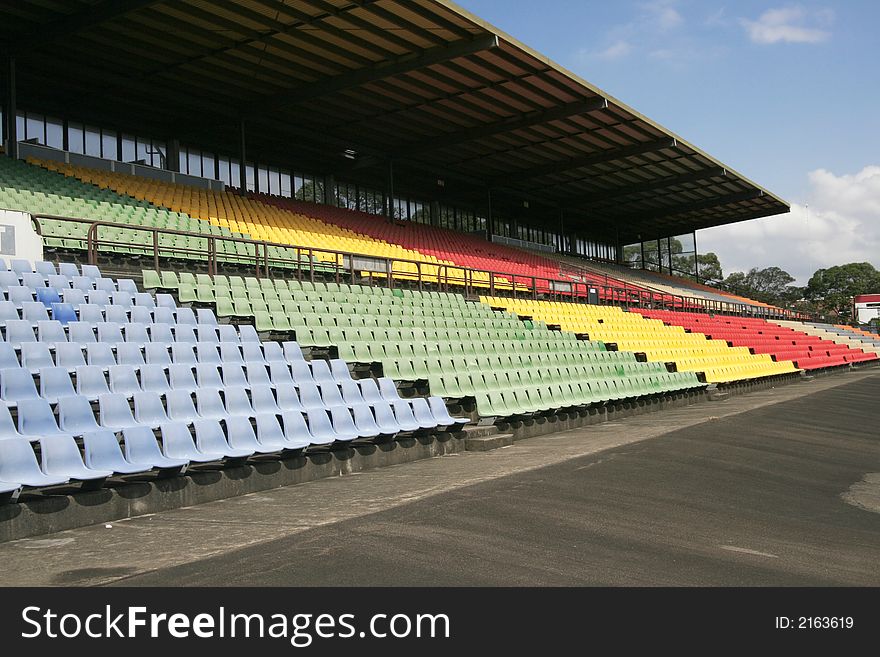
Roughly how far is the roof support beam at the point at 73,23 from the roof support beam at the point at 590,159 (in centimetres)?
1770

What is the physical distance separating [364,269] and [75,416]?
10.1m

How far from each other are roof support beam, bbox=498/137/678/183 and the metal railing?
203 inches

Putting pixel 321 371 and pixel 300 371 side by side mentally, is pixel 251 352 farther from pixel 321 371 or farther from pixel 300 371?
pixel 321 371

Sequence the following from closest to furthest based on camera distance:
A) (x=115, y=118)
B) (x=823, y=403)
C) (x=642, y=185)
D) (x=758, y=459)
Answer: (x=758, y=459), (x=823, y=403), (x=115, y=118), (x=642, y=185)

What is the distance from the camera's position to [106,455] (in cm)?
567

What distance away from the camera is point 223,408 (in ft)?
23.4

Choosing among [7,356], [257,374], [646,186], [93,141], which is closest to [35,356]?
[7,356]

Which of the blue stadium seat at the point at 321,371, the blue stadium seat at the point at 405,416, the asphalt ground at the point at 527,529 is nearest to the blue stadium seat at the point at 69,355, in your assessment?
the asphalt ground at the point at 527,529

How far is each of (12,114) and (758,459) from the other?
18.6m

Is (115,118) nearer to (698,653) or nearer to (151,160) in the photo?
(151,160)

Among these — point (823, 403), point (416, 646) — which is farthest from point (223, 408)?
point (823, 403)

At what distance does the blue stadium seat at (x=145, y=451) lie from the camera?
584cm

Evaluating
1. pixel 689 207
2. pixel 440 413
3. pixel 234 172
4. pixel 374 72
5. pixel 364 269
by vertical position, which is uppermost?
pixel 374 72

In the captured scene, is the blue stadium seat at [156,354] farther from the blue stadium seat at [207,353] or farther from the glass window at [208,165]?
the glass window at [208,165]
